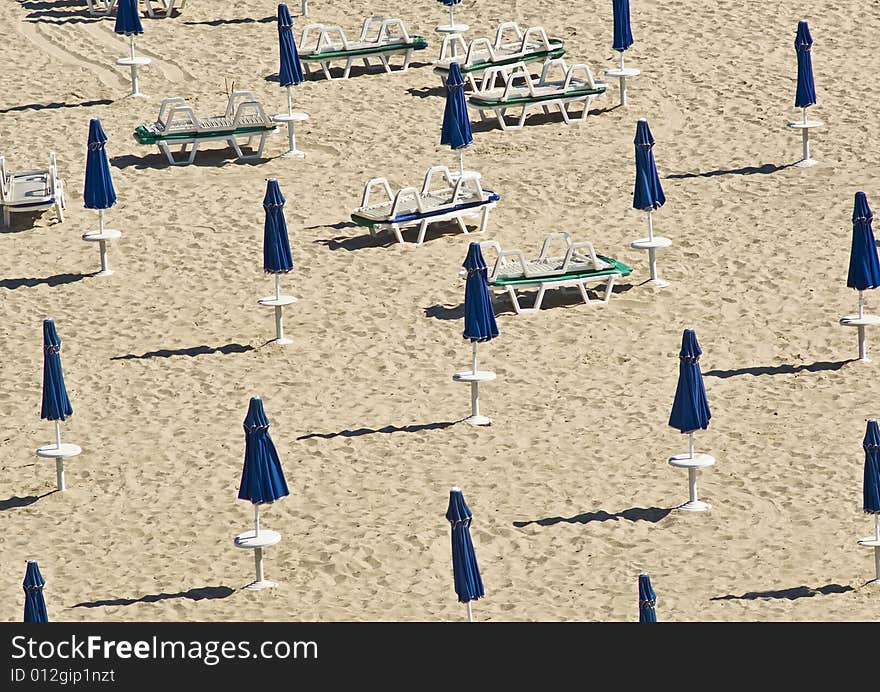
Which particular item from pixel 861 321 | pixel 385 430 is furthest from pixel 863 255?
pixel 385 430

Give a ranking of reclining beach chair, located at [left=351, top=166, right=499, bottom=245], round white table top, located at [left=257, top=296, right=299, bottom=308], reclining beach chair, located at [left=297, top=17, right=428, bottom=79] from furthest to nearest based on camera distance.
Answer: reclining beach chair, located at [left=297, top=17, right=428, bottom=79], reclining beach chair, located at [left=351, top=166, right=499, bottom=245], round white table top, located at [left=257, top=296, right=299, bottom=308]

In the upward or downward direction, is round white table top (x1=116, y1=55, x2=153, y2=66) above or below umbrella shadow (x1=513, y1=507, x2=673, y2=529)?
above

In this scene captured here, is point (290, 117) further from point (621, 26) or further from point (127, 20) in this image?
point (621, 26)

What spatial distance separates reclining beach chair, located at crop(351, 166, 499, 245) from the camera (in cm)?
2600

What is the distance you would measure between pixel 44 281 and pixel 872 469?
10159mm

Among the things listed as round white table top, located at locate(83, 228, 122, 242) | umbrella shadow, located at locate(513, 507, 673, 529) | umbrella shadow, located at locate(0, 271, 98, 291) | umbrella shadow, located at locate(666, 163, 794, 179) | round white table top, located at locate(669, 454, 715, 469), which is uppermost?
umbrella shadow, located at locate(666, 163, 794, 179)

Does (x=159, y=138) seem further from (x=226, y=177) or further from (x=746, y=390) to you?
(x=746, y=390)

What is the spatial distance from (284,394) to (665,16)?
491 inches

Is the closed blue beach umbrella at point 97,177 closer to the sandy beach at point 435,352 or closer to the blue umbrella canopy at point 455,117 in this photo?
the sandy beach at point 435,352

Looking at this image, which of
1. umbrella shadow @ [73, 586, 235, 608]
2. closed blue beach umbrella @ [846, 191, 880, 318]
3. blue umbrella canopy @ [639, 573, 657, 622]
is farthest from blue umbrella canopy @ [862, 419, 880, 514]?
umbrella shadow @ [73, 586, 235, 608]

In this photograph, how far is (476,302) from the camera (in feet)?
72.4

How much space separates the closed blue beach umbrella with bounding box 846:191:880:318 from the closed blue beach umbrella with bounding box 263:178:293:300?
557 centimetres

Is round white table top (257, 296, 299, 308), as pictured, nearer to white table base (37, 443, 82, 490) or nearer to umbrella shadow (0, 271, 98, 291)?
umbrella shadow (0, 271, 98, 291)
